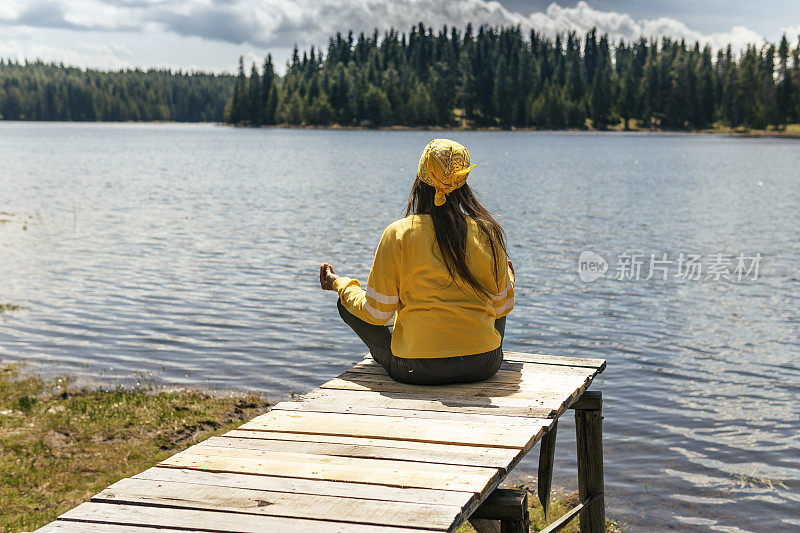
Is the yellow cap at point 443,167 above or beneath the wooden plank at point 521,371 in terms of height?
above

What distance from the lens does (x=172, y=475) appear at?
427 centimetres

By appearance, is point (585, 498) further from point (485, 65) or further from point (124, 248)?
point (485, 65)

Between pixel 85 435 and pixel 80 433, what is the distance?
0.29 ft

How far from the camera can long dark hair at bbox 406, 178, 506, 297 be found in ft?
19.0

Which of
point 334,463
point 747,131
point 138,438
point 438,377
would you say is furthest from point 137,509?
point 747,131

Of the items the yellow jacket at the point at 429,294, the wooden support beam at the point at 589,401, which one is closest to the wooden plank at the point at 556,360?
the wooden support beam at the point at 589,401

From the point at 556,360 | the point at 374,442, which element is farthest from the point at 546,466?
the point at 374,442

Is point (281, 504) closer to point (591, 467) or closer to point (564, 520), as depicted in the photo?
point (564, 520)

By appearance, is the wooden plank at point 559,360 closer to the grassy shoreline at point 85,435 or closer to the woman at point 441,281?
the woman at point 441,281

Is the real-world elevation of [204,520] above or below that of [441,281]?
below

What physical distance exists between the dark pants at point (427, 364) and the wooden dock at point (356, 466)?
0.28 feet

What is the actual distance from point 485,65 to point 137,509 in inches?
7728

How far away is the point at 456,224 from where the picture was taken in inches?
229
